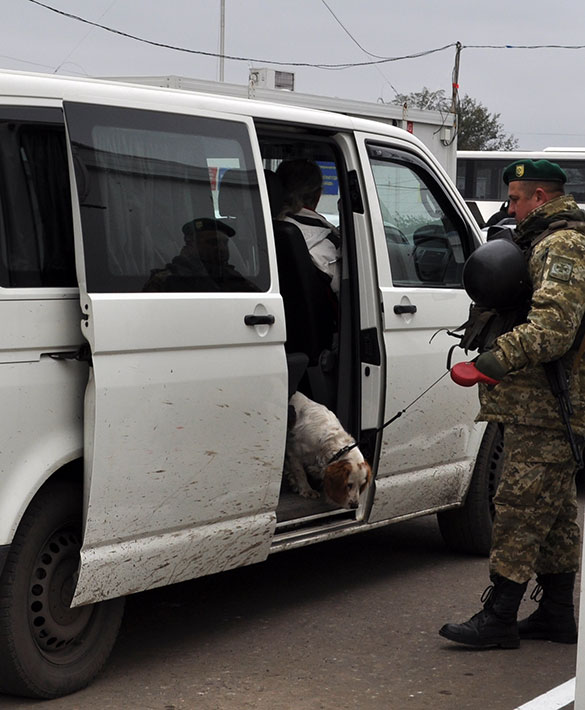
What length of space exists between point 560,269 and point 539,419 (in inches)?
23.4

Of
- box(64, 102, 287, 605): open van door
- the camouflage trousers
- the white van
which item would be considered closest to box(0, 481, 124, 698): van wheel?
the white van

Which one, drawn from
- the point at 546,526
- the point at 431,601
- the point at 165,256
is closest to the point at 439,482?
the point at 431,601

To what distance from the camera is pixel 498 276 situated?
481 cm

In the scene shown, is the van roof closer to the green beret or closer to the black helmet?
the green beret

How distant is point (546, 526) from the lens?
498cm

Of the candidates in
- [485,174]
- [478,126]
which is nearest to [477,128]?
[478,126]

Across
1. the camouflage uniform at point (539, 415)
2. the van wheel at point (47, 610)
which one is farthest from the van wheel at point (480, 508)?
the van wheel at point (47, 610)

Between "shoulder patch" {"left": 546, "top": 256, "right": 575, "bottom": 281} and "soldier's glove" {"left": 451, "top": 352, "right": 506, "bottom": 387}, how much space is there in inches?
16.1

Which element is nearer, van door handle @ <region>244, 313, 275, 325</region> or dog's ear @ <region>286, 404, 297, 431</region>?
van door handle @ <region>244, 313, 275, 325</region>

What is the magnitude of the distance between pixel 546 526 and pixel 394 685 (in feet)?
2.99

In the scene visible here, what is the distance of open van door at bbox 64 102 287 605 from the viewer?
13.8 ft

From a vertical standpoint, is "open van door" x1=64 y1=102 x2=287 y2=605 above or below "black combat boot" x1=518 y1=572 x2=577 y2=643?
above

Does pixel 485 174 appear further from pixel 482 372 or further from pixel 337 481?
pixel 482 372

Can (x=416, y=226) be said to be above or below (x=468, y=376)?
above
